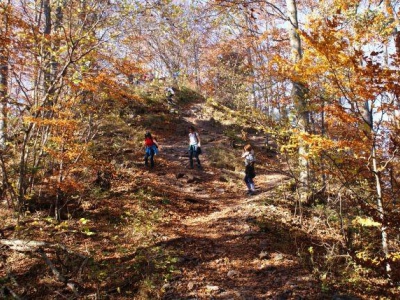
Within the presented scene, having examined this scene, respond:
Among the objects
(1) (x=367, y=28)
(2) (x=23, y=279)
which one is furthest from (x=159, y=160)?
(1) (x=367, y=28)

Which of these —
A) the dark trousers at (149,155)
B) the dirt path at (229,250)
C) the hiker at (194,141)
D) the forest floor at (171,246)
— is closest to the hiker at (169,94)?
the hiker at (194,141)

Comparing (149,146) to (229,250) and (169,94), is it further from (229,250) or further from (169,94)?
(169,94)

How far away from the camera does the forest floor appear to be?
15.4 feet

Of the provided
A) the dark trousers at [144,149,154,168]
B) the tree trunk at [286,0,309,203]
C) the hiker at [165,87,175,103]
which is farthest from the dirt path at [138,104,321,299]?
the hiker at [165,87,175,103]

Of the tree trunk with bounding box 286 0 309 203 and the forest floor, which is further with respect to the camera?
the tree trunk with bounding box 286 0 309 203

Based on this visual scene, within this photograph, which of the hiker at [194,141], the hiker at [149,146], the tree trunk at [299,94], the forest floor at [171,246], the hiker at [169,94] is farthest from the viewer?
the hiker at [169,94]

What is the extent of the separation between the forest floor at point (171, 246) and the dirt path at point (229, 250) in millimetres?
18

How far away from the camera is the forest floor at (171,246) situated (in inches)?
184

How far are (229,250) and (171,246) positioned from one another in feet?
3.86

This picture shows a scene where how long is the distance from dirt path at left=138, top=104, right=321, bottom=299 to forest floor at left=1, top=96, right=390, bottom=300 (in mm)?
18

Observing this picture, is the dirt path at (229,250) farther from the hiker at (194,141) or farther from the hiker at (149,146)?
the hiker at (194,141)

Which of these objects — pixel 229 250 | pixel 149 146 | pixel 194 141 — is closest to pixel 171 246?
pixel 229 250

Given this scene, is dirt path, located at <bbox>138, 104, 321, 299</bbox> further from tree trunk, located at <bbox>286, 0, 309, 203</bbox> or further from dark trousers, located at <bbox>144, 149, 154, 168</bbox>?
dark trousers, located at <bbox>144, 149, 154, 168</bbox>

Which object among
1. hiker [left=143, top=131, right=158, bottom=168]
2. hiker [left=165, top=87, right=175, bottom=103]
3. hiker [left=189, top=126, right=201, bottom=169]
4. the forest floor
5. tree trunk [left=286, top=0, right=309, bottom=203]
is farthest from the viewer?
hiker [left=165, top=87, right=175, bottom=103]
